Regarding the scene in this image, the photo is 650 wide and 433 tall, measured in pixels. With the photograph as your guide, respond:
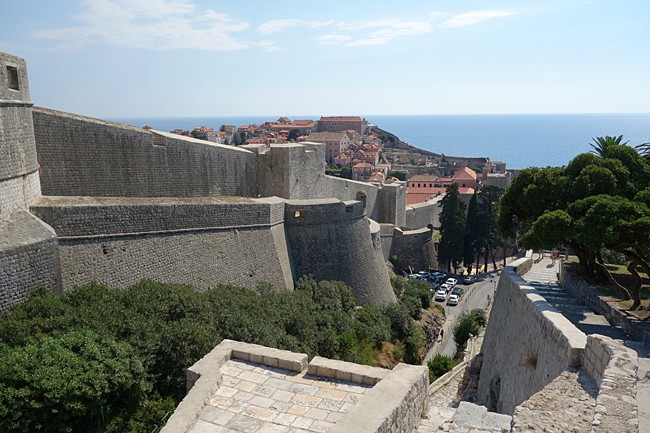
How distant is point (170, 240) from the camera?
540 inches

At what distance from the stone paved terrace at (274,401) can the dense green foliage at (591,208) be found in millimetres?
6487

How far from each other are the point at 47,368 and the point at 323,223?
473 inches

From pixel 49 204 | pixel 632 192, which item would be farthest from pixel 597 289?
pixel 49 204

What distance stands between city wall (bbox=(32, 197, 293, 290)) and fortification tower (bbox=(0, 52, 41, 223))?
520 mm

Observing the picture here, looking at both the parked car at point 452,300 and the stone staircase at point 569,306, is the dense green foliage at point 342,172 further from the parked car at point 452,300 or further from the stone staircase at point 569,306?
the stone staircase at point 569,306

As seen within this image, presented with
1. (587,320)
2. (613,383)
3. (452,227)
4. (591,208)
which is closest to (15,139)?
(613,383)

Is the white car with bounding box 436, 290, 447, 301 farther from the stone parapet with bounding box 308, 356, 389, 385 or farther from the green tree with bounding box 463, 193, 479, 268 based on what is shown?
the stone parapet with bounding box 308, 356, 389, 385

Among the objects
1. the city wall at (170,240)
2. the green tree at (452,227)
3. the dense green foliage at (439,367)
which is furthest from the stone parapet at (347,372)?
the green tree at (452,227)

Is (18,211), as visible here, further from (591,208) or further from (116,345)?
(591,208)

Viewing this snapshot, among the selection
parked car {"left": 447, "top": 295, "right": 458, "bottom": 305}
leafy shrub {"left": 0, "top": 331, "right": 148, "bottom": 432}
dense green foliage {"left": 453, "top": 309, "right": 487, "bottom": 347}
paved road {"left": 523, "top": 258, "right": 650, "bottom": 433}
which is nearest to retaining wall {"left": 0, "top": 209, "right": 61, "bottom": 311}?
leafy shrub {"left": 0, "top": 331, "right": 148, "bottom": 432}

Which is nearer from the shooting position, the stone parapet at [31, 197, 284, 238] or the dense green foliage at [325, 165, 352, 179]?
the stone parapet at [31, 197, 284, 238]

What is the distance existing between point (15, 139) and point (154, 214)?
3.62m

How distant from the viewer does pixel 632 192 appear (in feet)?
36.8

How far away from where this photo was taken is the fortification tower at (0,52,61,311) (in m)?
9.88
